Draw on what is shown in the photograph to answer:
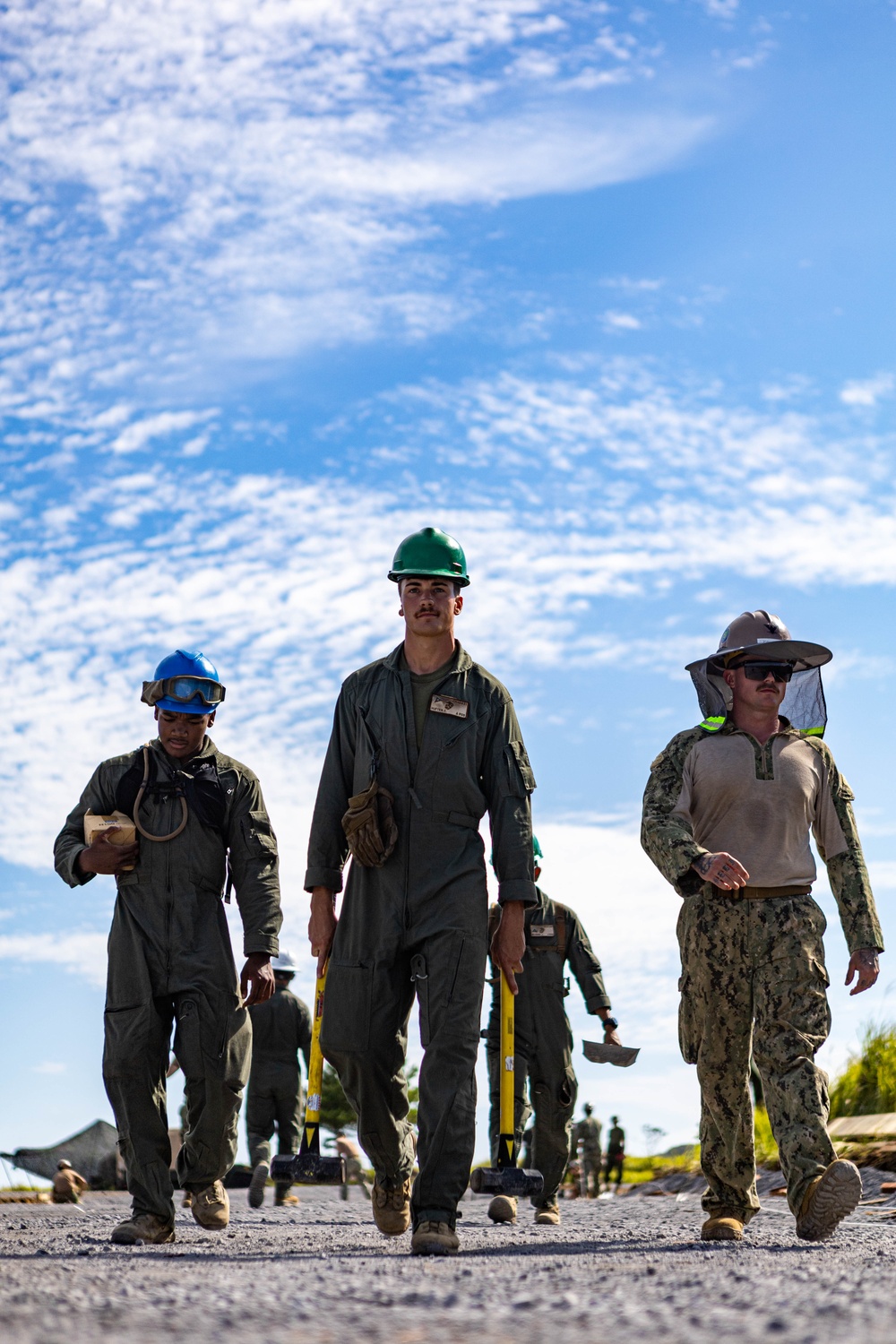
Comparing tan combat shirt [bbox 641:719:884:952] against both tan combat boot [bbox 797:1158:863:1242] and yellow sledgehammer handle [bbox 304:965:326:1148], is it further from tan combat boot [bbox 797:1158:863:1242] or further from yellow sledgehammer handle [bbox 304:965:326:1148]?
yellow sledgehammer handle [bbox 304:965:326:1148]

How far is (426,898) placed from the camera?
6621mm

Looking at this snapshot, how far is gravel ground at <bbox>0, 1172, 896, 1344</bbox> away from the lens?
337 centimetres

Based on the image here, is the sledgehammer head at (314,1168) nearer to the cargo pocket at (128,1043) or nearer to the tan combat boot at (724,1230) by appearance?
the cargo pocket at (128,1043)

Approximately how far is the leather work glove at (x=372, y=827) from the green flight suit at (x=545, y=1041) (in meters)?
4.40

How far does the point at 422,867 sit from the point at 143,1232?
7.26ft

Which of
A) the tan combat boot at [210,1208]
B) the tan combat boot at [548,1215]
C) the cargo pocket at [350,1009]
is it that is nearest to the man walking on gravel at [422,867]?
the cargo pocket at [350,1009]

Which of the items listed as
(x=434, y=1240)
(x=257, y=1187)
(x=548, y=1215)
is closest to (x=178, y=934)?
(x=434, y=1240)

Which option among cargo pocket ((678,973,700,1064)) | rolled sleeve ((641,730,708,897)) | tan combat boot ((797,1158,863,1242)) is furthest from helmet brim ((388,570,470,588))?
tan combat boot ((797,1158,863,1242))

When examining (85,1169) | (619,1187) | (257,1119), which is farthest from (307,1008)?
(619,1187)

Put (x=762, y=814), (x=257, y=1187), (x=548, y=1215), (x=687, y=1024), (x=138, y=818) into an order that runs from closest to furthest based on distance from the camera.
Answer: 1. (x=762, y=814)
2. (x=687, y=1024)
3. (x=138, y=818)
4. (x=548, y=1215)
5. (x=257, y=1187)

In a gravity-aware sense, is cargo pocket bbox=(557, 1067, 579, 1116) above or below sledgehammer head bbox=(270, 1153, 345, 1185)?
above

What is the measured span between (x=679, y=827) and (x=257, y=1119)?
913cm

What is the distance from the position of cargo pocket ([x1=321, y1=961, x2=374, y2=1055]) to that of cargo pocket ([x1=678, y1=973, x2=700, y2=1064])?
157 cm

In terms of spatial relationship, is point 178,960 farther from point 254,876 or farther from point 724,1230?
point 724,1230
